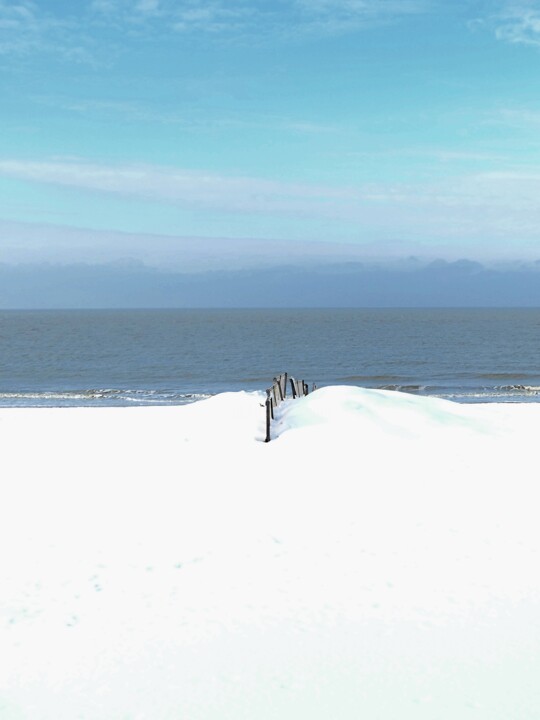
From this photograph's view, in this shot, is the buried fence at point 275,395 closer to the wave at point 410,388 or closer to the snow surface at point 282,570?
the snow surface at point 282,570

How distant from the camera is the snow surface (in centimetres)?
666

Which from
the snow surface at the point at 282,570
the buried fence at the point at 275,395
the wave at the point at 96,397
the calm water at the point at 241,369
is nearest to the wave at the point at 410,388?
the calm water at the point at 241,369

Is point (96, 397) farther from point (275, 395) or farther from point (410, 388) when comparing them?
point (275, 395)

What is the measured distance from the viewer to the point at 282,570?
9.34 meters

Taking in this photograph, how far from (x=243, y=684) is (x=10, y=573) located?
13.3 feet

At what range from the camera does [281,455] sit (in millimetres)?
14086

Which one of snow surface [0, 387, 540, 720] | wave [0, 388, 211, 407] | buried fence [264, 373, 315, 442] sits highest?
buried fence [264, 373, 315, 442]

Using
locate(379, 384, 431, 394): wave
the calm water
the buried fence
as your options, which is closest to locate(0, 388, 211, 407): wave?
the calm water

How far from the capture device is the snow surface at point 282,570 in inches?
262

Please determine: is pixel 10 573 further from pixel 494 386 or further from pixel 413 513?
pixel 494 386

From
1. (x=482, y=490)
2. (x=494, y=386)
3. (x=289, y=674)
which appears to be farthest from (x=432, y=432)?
(x=494, y=386)

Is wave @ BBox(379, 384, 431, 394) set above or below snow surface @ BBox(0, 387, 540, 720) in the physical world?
below

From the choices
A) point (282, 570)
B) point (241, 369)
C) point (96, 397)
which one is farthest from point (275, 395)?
point (241, 369)

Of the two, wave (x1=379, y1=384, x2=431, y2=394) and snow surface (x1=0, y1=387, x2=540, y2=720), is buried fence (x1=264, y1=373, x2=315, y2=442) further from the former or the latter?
wave (x1=379, y1=384, x2=431, y2=394)
